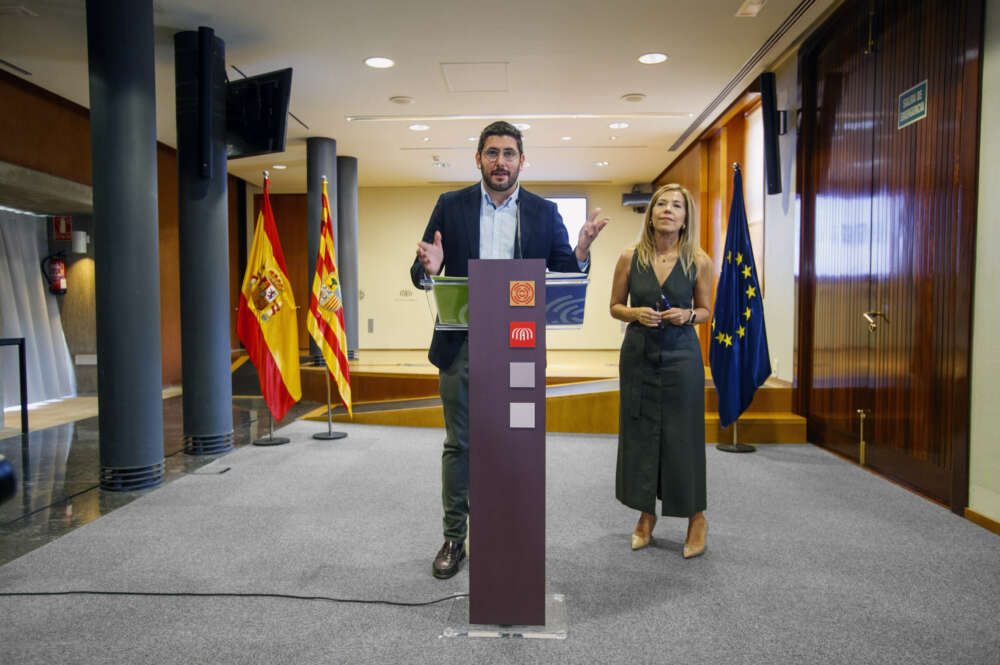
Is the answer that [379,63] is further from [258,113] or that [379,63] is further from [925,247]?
[925,247]

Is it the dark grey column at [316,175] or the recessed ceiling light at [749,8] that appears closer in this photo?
the recessed ceiling light at [749,8]

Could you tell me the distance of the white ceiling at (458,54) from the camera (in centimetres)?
456

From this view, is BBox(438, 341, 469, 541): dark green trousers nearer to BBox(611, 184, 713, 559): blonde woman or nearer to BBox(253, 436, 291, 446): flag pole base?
BBox(611, 184, 713, 559): blonde woman

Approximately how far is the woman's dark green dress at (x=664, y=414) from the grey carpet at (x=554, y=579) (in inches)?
→ 11.2

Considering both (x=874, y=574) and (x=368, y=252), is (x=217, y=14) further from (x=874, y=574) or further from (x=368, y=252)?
(x=368, y=252)

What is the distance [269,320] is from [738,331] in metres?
3.44

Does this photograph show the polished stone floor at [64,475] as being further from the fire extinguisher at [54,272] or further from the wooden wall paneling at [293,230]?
the wooden wall paneling at [293,230]

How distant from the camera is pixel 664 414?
2740 millimetres

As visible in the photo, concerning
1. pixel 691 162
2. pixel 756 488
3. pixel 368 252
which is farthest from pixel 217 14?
pixel 368 252

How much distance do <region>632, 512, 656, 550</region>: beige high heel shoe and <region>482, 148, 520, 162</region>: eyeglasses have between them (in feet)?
5.27

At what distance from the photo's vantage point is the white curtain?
22.6 ft

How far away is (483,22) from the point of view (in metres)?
4.75

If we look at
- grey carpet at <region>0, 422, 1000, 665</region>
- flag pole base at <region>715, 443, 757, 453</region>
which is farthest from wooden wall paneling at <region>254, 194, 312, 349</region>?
flag pole base at <region>715, 443, 757, 453</region>

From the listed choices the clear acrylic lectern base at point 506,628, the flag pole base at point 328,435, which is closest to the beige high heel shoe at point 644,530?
the clear acrylic lectern base at point 506,628
